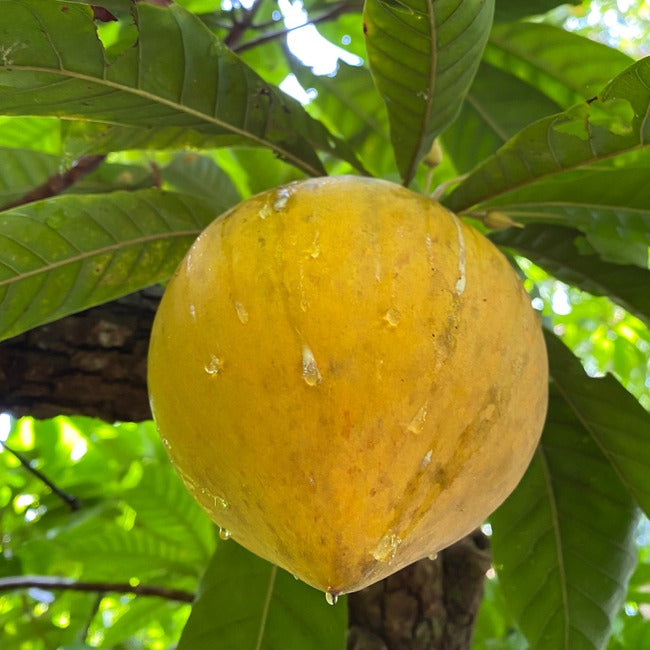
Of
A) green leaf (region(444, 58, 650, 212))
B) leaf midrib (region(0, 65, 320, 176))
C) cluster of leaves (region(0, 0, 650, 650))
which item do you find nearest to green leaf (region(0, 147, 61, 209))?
cluster of leaves (region(0, 0, 650, 650))

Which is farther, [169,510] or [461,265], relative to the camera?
[169,510]

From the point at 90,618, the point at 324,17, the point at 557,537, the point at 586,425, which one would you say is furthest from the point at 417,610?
the point at 324,17

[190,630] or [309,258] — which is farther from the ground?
[309,258]

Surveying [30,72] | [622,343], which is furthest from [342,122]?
[622,343]

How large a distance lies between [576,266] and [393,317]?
1.98ft

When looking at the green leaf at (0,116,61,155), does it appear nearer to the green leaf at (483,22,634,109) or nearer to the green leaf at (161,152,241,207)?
the green leaf at (161,152,241,207)

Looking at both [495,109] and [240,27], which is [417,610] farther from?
[240,27]

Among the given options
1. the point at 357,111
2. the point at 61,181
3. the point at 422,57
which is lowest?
the point at 61,181

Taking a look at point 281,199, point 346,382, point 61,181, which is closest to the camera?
point 346,382

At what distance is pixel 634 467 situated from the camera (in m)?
1.02

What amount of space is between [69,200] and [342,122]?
0.71 m

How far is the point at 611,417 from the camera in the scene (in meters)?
1.05

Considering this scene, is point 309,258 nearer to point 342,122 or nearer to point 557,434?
point 557,434

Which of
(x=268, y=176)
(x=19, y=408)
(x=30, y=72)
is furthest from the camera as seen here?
(x=268, y=176)
